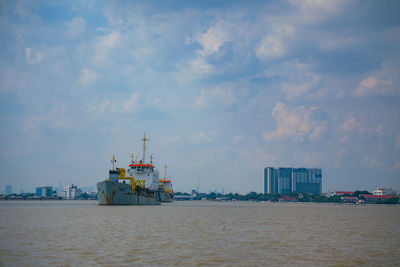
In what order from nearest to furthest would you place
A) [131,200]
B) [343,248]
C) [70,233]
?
[343,248] → [70,233] → [131,200]

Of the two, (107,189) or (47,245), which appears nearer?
(47,245)

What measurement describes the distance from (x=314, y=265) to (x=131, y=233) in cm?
1706

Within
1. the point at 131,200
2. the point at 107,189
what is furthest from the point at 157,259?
the point at 131,200

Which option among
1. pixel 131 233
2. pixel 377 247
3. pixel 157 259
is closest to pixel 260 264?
pixel 157 259

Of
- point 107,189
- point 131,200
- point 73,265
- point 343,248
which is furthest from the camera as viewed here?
point 131,200

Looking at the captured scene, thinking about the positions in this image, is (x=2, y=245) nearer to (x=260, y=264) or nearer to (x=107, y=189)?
(x=260, y=264)

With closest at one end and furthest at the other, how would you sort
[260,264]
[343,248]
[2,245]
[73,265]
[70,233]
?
[73,265], [260,264], [2,245], [343,248], [70,233]

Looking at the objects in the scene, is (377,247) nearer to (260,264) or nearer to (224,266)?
(260,264)

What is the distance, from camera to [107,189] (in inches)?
3036

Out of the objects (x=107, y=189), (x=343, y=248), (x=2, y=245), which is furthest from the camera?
(x=107, y=189)

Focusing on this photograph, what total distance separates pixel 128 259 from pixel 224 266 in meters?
5.29

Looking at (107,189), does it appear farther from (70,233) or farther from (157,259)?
(157,259)

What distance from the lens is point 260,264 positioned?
20.6 metres

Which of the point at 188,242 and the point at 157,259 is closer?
the point at 157,259
